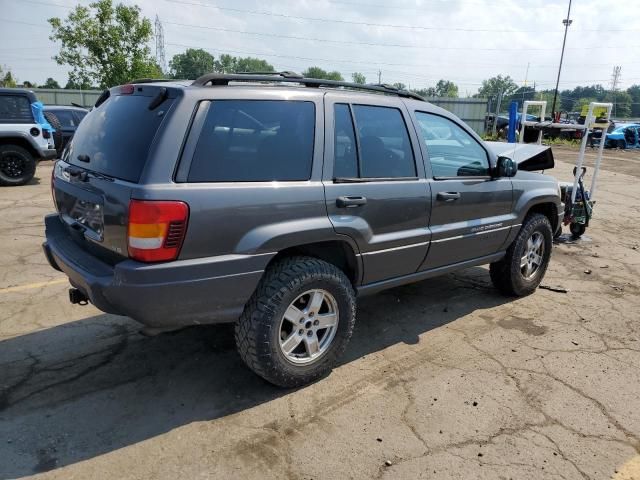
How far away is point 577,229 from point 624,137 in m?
25.4

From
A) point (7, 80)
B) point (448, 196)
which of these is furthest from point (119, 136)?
point (7, 80)

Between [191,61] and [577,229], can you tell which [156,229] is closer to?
[577,229]

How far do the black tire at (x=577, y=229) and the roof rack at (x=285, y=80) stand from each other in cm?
460

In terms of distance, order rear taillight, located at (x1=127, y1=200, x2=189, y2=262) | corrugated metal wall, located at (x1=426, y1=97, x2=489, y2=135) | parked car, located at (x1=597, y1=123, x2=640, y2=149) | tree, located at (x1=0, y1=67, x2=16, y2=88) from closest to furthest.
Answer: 1. rear taillight, located at (x1=127, y1=200, x2=189, y2=262)
2. corrugated metal wall, located at (x1=426, y1=97, x2=489, y2=135)
3. parked car, located at (x1=597, y1=123, x2=640, y2=149)
4. tree, located at (x1=0, y1=67, x2=16, y2=88)

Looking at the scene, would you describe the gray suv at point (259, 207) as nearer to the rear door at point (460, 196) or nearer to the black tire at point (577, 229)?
the rear door at point (460, 196)

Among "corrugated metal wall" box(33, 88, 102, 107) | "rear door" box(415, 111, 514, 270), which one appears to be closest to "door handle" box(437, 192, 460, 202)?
"rear door" box(415, 111, 514, 270)

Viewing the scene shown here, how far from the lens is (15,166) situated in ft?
34.9

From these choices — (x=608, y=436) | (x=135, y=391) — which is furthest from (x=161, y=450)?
(x=608, y=436)

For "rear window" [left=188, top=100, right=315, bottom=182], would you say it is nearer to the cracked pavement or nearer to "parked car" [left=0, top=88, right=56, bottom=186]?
the cracked pavement

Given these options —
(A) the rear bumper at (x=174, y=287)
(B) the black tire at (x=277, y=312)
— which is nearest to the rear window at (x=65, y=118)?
(A) the rear bumper at (x=174, y=287)

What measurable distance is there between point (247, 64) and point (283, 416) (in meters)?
91.6

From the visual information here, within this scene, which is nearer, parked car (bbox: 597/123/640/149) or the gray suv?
the gray suv

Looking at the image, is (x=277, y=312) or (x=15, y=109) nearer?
(x=277, y=312)

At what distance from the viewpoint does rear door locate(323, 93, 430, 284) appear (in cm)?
319
